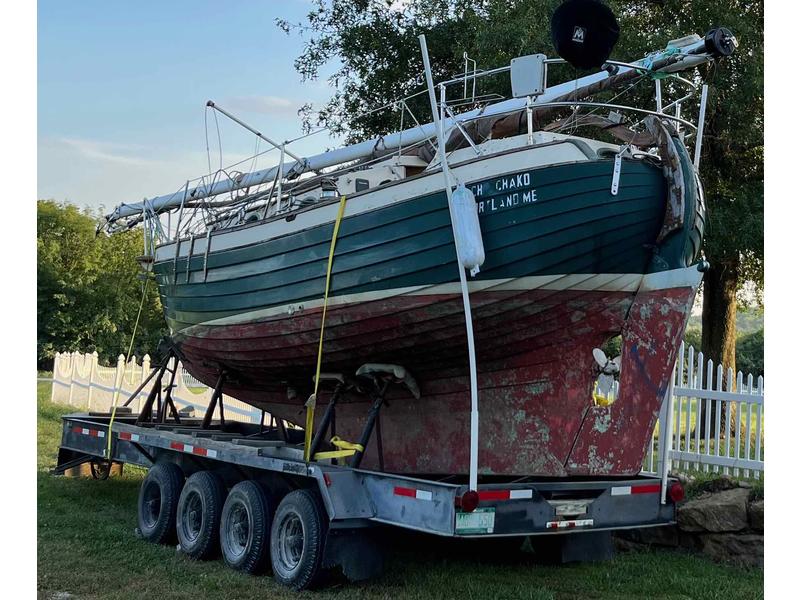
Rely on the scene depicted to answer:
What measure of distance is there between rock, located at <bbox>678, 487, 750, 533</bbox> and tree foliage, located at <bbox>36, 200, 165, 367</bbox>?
34.6 metres

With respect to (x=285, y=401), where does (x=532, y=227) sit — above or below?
above

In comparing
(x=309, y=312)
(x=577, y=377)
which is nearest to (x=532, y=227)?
(x=577, y=377)

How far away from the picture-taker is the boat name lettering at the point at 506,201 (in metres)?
5.89

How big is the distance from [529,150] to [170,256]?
4.68 meters

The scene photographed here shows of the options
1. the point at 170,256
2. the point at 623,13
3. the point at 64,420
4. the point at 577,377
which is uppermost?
the point at 623,13

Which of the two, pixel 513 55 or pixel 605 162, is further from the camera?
pixel 513 55

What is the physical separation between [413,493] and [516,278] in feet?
5.05

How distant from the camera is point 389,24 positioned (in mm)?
16000

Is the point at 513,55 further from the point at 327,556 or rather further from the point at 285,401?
the point at 327,556

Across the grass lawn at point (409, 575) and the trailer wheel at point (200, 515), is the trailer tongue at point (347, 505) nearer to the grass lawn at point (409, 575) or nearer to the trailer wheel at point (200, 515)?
the trailer wheel at point (200, 515)

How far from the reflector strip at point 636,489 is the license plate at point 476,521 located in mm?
1075

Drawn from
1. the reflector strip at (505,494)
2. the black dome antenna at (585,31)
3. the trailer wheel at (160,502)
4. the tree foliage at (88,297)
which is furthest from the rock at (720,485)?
the tree foliage at (88,297)

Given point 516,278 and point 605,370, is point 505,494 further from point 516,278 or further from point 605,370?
point 516,278

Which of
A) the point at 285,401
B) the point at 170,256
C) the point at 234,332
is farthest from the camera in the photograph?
the point at 170,256
